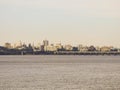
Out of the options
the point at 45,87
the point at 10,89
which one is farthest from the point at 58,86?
the point at 10,89

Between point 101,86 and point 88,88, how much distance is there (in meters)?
3.09

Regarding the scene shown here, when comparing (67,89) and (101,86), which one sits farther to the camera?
(101,86)

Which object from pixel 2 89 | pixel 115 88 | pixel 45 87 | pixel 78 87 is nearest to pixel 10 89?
→ pixel 2 89

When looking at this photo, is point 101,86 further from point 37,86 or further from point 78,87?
point 37,86

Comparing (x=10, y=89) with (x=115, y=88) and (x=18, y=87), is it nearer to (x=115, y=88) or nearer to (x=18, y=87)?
(x=18, y=87)

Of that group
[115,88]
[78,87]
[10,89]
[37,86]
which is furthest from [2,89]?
[115,88]

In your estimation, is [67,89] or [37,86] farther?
[37,86]

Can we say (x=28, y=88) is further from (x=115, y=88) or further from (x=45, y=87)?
(x=115, y=88)

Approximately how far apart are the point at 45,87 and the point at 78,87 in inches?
200

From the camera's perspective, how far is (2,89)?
6550 centimetres

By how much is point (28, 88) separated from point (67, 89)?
19.1ft

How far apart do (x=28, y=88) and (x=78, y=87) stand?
796cm

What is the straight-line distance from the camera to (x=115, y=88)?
66500 mm

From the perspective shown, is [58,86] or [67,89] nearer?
[67,89]
